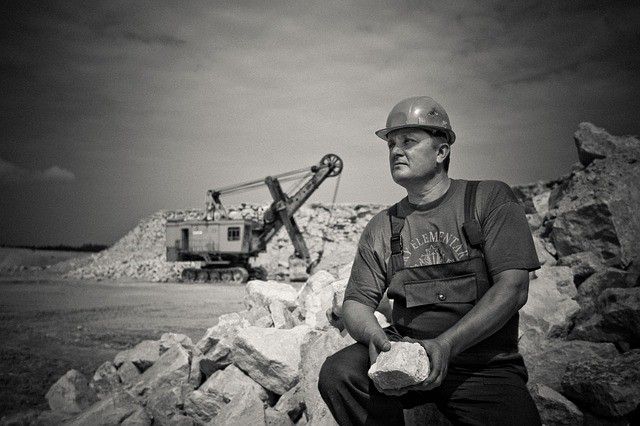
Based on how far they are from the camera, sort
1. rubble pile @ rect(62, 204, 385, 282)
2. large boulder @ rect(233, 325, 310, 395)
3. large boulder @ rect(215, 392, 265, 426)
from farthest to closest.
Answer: rubble pile @ rect(62, 204, 385, 282)
large boulder @ rect(233, 325, 310, 395)
large boulder @ rect(215, 392, 265, 426)

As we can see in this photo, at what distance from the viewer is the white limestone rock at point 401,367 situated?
1.49m

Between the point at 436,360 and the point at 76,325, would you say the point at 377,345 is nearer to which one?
the point at 436,360

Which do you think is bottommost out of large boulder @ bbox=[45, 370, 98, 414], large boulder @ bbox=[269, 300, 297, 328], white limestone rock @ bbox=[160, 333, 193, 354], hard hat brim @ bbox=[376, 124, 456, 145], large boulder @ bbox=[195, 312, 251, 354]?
large boulder @ bbox=[45, 370, 98, 414]

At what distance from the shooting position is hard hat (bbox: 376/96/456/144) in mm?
2047

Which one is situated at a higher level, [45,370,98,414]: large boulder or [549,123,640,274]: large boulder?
[549,123,640,274]: large boulder

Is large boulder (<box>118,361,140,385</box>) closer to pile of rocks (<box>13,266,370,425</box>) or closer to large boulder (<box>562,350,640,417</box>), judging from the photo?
pile of rocks (<box>13,266,370,425</box>)

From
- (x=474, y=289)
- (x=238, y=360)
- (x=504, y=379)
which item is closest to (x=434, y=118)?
(x=474, y=289)

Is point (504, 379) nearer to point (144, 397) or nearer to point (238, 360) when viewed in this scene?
point (238, 360)

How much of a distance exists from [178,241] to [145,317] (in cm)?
1016

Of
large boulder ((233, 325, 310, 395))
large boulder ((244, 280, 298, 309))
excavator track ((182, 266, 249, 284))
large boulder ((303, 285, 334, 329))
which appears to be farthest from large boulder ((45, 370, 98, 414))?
excavator track ((182, 266, 249, 284))

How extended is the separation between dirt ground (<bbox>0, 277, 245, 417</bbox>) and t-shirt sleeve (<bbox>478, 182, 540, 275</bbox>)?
177 inches

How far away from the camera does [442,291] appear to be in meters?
1.85

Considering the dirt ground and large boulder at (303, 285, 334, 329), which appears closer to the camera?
large boulder at (303, 285, 334, 329)

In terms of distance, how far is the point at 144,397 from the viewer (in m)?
3.61
